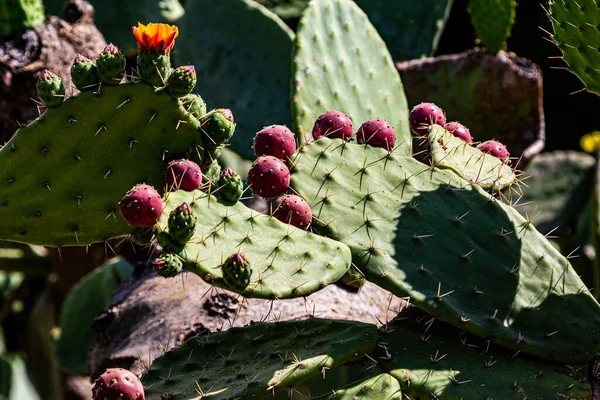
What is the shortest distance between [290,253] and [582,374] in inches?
24.2

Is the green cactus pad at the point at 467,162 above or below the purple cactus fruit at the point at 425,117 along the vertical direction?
below

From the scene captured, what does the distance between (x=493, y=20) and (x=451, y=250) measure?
4.17 ft

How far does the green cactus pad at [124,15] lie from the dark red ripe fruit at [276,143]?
5.35 ft

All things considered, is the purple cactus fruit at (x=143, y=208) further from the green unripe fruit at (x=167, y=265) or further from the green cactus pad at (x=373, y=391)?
the green cactus pad at (x=373, y=391)

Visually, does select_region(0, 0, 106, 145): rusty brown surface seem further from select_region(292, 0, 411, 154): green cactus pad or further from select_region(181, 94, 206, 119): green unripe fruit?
select_region(181, 94, 206, 119): green unripe fruit

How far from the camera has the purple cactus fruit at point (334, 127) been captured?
175cm

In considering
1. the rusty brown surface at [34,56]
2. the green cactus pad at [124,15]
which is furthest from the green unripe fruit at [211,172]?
the green cactus pad at [124,15]

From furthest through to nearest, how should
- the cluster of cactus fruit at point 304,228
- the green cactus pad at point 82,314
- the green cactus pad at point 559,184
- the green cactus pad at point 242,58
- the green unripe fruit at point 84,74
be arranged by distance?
the green cactus pad at point 559,184, the green cactus pad at point 82,314, the green cactus pad at point 242,58, the green unripe fruit at point 84,74, the cluster of cactus fruit at point 304,228

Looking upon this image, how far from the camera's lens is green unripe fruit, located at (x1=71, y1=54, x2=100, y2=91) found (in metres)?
1.56

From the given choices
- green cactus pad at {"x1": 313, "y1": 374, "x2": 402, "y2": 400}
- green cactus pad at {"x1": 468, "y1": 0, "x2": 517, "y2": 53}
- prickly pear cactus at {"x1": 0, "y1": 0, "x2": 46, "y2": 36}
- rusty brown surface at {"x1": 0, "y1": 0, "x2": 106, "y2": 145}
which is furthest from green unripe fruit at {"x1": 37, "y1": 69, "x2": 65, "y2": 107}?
green cactus pad at {"x1": 468, "y1": 0, "x2": 517, "y2": 53}

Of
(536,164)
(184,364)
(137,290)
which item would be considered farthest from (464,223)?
(536,164)

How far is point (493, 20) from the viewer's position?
2623 mm

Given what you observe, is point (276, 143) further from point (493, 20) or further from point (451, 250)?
point (493, 20)

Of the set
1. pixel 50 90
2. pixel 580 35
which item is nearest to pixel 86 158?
pixel 50 90
